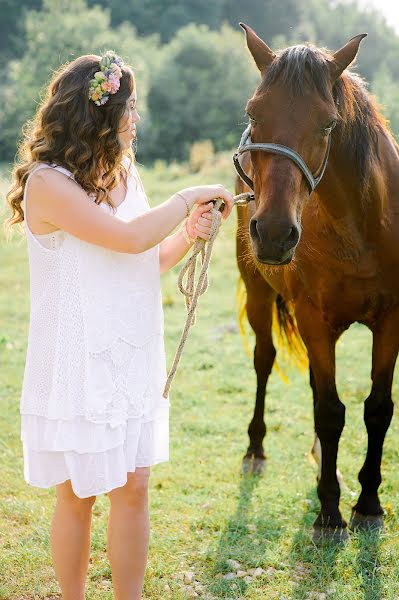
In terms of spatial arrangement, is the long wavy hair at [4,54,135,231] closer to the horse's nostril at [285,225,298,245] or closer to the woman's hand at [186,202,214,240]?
the woman's hand at [186,202,214,240]

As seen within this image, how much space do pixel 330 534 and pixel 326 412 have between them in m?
0.59

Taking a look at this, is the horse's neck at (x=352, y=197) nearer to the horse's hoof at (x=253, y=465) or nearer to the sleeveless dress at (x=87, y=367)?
the sleeveless dress at (x=87, y=367)

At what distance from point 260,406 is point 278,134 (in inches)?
95.7

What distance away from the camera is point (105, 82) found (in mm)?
2123

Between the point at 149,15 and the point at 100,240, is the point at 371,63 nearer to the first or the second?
the point at 149,15

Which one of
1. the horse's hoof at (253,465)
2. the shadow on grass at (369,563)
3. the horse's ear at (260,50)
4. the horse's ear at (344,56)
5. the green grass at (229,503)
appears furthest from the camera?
the horse's hoof at (253,465)

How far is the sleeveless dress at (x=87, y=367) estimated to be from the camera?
2.15 m

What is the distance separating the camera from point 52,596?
2.76 meters

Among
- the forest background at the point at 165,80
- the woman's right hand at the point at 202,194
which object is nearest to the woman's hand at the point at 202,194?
the woman's right hand at the point at 202,194

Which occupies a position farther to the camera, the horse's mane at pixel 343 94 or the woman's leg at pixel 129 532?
the horse's mane at pixel 343 94

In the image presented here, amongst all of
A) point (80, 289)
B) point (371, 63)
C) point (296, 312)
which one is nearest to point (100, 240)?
point (80, 289)

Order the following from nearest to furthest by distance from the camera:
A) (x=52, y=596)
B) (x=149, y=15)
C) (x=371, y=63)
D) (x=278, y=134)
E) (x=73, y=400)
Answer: (x=73, y=400), (x=278, y=134), (x=52, y=596), (x=371, y=63), (x=149, y=15)

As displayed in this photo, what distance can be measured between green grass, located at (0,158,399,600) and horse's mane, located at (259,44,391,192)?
43.0 inches

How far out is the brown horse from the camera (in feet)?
7.75
